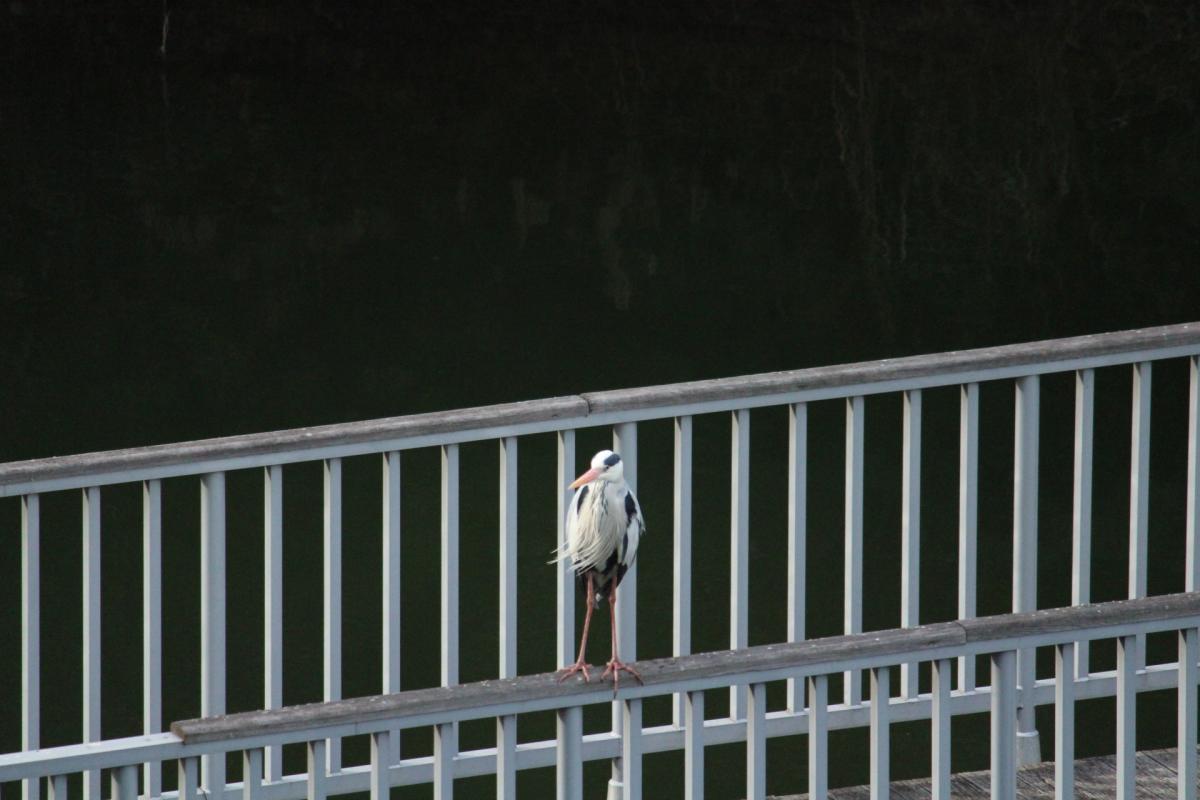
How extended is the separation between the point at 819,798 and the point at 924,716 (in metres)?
1.21

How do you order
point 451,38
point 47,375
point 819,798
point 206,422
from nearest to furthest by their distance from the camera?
point 819,798
point 206,422
point 47,375
point 451,38

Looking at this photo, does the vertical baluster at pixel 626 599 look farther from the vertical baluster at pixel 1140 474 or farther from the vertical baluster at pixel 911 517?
the vertical baluster at pixel 1140 474

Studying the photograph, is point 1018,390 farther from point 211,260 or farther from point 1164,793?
point 211,260

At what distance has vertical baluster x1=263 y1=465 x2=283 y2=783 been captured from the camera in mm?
3955

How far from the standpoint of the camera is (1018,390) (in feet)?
14.0

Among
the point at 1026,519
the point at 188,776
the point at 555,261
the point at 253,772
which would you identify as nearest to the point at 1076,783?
the point at 1026,519

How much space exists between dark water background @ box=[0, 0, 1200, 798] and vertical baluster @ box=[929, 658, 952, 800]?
9.24 feet

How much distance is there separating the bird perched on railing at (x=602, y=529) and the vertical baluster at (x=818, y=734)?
38cm

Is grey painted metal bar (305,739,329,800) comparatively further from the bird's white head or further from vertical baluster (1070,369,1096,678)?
vertical baluster (1070,369,1096,678)

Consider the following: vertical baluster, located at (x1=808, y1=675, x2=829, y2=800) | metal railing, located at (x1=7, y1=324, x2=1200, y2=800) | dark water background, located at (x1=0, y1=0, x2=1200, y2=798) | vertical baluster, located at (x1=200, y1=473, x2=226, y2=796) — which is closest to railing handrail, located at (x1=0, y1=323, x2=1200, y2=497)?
metal railing, located at (x1=7, y1=324, x2=1200, y2=800)

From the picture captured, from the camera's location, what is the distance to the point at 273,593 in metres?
4.04

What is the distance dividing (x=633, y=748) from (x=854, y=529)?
1272 millimetres

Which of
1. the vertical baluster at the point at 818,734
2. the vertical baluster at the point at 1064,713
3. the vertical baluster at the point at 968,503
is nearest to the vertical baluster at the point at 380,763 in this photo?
the vertical baluster at the point at 818,734

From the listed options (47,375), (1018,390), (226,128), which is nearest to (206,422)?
(47,375)
